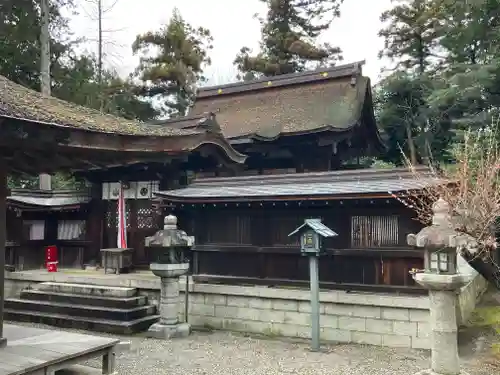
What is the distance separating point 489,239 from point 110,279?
841cm

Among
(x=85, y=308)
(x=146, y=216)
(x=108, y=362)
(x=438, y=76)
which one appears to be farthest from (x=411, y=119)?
(x=108, y=362)

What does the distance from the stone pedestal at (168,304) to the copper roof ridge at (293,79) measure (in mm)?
9664

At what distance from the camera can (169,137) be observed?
17.9 feet

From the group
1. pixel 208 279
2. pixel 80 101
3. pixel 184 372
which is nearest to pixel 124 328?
pixel 208 279

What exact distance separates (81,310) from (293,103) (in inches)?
382

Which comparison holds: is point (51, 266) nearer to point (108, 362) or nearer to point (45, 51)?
point (108, 362)

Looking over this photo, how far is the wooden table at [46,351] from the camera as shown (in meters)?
4.87

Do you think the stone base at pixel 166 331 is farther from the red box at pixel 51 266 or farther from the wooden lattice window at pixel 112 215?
the red box at pixel 51 266

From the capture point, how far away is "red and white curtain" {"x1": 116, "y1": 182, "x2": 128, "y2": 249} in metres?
12.6

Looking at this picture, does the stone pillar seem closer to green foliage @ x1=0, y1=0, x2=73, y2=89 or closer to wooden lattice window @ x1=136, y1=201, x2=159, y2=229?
wooden lattice window @ x1=136, y1=201, x2=159, y2=229

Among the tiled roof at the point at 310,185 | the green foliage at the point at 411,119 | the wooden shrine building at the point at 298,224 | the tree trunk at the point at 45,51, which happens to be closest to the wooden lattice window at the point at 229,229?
the wooden shrine building at the point at 298,224

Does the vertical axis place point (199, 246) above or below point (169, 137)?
below

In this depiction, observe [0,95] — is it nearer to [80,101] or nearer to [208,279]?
[208,279]

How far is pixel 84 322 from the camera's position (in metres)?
9.68
